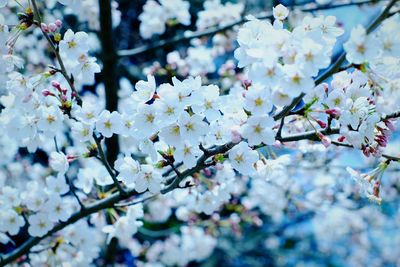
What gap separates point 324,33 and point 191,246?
3.64m

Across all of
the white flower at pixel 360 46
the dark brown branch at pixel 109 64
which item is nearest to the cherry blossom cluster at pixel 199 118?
the white flower at pixel 360 46

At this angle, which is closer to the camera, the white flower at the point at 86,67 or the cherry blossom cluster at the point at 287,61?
the cherry blossom cluster at the point at 287,61

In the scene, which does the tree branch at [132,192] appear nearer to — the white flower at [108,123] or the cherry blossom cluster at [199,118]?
the cherry blossom cluster at [199,118]

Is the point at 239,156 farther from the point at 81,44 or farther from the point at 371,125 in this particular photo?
the point at 81,44

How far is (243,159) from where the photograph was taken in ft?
4.73

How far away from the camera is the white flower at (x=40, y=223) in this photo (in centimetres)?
195

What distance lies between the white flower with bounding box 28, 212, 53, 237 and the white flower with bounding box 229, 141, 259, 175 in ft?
3.32

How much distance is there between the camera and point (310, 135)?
4.78ft

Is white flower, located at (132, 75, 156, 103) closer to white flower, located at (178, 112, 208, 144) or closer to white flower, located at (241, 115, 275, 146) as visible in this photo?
white flower, located at (178, 112, 208, 144)

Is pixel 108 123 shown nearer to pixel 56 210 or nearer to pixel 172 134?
pixel 172 134

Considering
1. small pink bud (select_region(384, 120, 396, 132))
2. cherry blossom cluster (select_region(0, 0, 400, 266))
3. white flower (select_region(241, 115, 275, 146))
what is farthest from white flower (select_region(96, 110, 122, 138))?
small pink bud (select_region(384, 120, 396, 132))

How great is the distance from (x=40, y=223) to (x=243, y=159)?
107cm

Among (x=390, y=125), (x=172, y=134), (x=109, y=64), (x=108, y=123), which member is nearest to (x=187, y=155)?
(x=172, y=134)

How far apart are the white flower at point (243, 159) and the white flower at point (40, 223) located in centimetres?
101
